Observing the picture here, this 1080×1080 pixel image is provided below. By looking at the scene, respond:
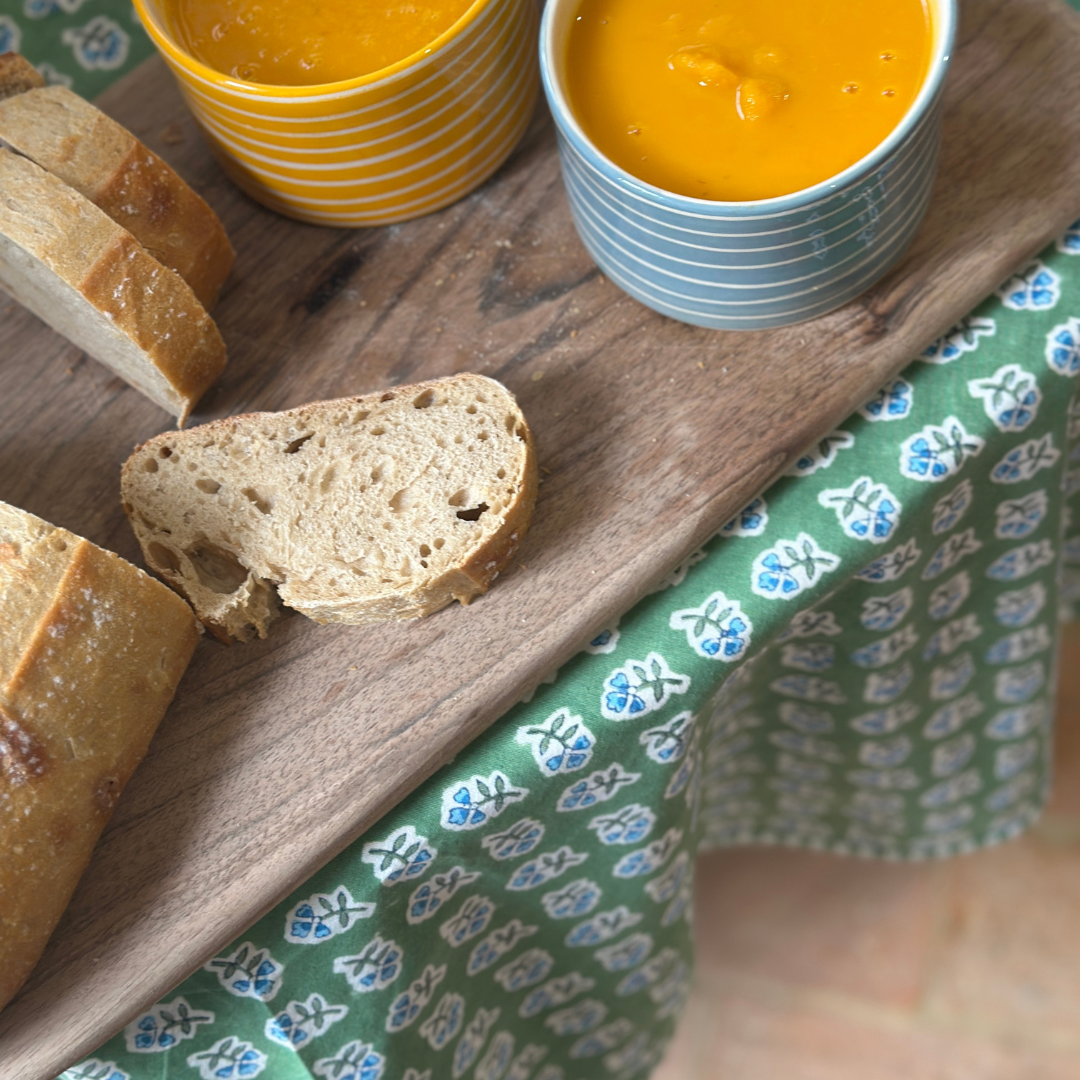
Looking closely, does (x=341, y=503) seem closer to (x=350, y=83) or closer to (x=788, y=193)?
(x=350, y=83)

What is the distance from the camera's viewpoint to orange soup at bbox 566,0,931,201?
975mm

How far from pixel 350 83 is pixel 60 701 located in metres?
0.60

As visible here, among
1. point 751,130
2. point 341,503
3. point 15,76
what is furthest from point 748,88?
point 15,76

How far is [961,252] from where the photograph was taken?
1.10m

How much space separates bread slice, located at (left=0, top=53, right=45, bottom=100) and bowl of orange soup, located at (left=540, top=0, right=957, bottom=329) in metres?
0.51

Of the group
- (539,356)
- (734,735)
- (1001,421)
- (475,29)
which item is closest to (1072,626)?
(734,735)

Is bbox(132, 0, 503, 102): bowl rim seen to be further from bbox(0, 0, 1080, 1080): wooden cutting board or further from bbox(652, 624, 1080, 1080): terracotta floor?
bbox(652, 624, 1080, 1080): terracotta floor

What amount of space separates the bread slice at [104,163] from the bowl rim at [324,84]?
0.09 m

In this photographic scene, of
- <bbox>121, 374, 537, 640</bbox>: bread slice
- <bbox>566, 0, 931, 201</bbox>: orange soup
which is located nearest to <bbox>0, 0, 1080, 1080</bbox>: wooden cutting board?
<bbox>121, 374, 537, 640</bbox>: bread slice

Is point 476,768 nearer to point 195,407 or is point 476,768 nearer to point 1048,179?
point 195,407

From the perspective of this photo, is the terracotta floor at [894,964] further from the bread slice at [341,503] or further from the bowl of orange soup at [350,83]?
the bowl of orange soup at [350,83]

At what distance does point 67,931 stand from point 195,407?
20.0 inches

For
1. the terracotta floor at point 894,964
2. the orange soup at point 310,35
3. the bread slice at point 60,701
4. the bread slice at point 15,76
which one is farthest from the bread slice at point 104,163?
the terracotta floor at point 894,964

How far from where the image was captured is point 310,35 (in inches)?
43.0
